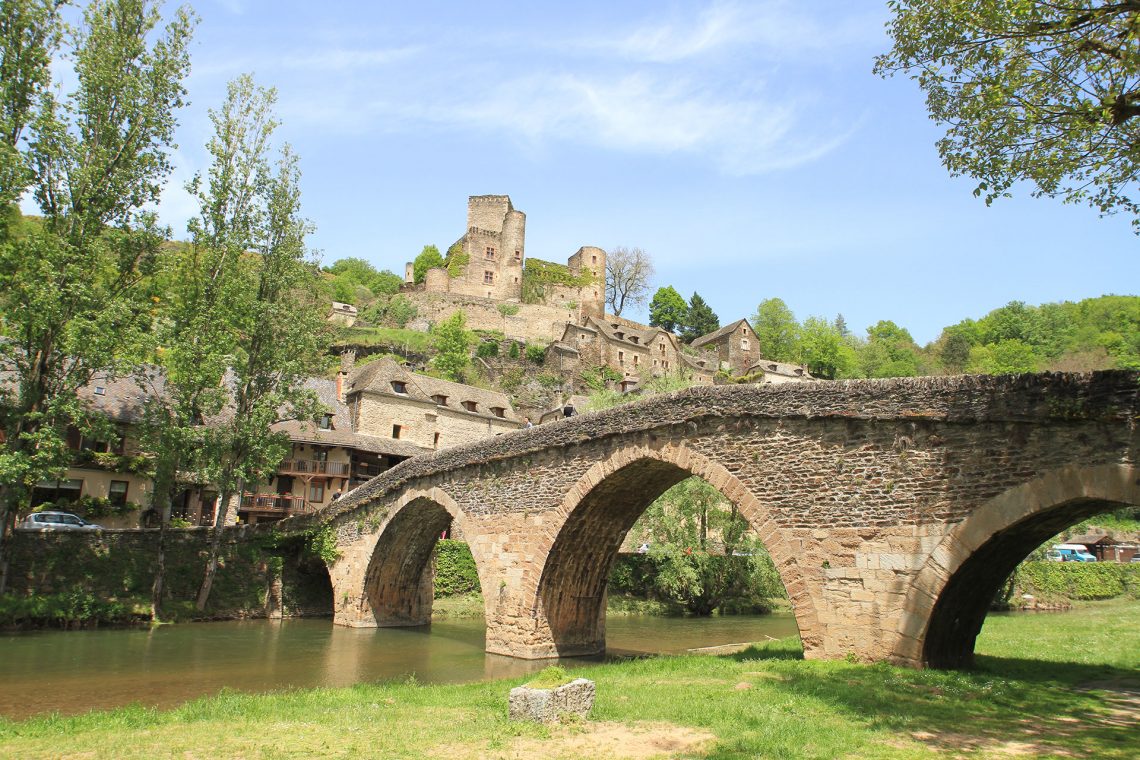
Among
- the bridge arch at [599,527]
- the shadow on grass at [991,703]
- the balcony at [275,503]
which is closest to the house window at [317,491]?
the balcony at [275,503]

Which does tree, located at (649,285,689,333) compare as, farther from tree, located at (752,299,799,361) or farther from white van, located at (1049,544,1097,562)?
white van, located at (1049,544,1097,562)

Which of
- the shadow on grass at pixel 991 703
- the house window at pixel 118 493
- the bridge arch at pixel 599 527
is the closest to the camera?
→ the shadow on grass at pixel 991 703

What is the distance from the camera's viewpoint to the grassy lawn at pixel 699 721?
276 inches

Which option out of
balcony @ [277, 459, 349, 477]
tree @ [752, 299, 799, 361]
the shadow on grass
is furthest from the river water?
tree @ [752, 299, 799, 361]

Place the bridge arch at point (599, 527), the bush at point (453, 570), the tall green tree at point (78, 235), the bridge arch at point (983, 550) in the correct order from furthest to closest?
1. the bush at point (453, 570)
2. the tall green tree at point (78, 235)
3. the bridge arch at point (599, 527)
4. the bridge arch at point (983, 550)

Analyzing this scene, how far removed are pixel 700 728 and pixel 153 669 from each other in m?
13.0

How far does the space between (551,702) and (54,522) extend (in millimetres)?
24583

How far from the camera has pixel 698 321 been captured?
301ft

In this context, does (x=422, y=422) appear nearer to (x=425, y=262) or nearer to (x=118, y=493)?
(x=118, y=493)

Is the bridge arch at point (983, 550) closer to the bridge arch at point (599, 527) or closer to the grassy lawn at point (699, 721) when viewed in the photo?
the grassy lawn at point (699, 721)

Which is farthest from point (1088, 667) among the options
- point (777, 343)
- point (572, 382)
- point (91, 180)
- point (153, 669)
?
point (777, 343)

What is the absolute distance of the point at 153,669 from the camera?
1597 cm

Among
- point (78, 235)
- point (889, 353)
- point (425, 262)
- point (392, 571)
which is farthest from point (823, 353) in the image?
point (78, 235)

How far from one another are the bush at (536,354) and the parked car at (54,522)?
46068mm
